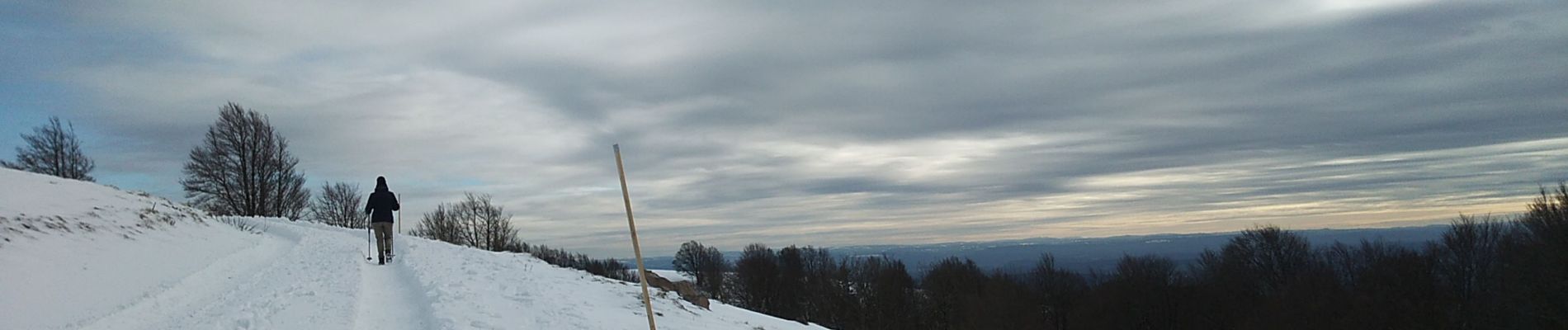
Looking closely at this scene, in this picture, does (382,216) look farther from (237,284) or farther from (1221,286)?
(1221,286)

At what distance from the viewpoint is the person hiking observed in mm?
17859

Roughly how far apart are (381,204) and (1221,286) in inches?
3124

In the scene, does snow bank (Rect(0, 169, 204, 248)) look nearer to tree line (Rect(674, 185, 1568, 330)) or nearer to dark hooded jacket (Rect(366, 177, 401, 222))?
dark hooded jacket (Rect(366, 177, 401, 222))

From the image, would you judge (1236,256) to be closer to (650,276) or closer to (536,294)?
(650,276)

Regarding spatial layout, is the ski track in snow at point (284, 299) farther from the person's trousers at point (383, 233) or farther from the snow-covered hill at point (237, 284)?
the person's trousers at point (383, 233)

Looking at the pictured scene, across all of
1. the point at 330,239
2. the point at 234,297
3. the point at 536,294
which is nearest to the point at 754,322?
the point at 536,294

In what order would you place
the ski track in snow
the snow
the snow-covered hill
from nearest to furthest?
1. the ski track in snow
2. the snow-covered hill
3. the snow

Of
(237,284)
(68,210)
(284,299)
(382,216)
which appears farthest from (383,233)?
(284,299)

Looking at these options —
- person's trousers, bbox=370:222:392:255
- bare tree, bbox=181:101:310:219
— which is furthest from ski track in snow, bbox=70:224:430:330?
bare tree, bbox=181:101:310:219

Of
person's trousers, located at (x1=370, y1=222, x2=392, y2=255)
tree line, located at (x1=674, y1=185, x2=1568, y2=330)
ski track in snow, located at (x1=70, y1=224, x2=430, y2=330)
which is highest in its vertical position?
person's trousers, located at (x1=370, y1=222, x2=392, y2=255)

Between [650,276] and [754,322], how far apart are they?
12269 mm

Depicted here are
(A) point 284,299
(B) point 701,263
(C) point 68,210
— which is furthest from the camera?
(B) point 701,263

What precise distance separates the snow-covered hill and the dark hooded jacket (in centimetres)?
102

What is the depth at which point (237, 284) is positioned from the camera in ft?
41.7
